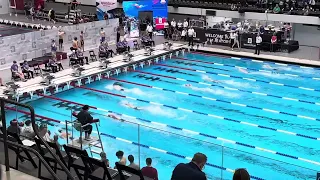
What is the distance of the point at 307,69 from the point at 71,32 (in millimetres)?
11138

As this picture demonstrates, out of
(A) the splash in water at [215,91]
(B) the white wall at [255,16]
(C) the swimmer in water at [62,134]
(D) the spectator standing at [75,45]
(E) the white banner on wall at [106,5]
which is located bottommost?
(A) the splash in water at [215,91]

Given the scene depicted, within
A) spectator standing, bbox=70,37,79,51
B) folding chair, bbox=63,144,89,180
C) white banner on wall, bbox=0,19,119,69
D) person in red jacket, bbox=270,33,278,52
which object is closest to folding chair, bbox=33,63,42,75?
white banner on wall, bbox=0,19,119,69

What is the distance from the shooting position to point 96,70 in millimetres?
18125

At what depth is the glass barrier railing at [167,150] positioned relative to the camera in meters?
6.87

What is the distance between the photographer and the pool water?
25.8ft

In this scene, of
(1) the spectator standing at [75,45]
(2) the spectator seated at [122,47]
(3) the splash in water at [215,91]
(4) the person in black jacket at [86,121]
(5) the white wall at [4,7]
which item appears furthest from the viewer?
(5) the white wall at [4,7]

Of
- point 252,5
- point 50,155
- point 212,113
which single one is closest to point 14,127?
point 50,155

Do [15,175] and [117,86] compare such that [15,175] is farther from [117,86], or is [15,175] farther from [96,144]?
[117,86]

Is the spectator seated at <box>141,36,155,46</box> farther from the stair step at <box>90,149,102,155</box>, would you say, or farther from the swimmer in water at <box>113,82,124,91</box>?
the stair step at <box>90,149,102,155</box>

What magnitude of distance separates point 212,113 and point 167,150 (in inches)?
230

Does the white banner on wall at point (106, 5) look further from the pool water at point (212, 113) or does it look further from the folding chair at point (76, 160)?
the folding chair at point (76, 160)

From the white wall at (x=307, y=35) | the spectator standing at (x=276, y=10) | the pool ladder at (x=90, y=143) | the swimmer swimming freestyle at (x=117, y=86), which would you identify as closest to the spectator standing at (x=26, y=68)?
the swimmer swimming freestyle at (x=117, y=86)

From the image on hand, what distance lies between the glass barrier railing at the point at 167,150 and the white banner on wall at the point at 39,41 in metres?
9.82

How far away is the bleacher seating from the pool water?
4758 millimetres
